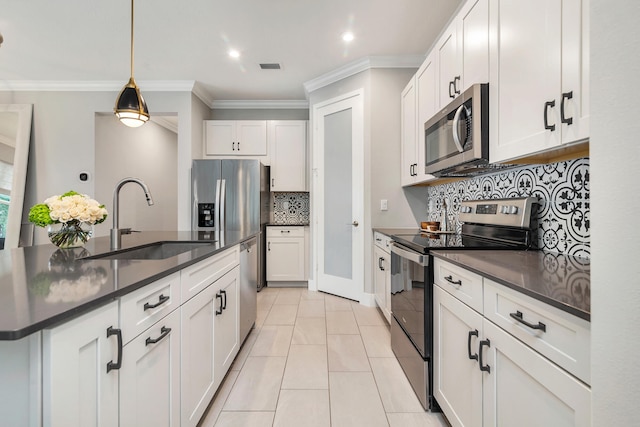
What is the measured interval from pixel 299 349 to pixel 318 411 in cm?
74

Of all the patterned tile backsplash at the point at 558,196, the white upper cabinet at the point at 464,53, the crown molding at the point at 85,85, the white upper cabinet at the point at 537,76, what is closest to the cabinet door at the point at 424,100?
the white upper cabinet at the point at 464,53

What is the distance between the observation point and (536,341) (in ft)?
2.82

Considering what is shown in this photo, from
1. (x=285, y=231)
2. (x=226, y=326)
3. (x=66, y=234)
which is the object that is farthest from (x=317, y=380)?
(x=285, y=231)

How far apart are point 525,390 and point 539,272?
0.39 metres

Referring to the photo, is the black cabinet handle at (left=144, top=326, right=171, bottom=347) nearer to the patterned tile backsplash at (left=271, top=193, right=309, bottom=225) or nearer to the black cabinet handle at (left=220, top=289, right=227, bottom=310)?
the black cabinet handle at (left=220, top=289, right=227, bottom=310)

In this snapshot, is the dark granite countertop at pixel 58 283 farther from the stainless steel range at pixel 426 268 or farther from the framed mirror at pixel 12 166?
the framed mirror at pixel 12 166

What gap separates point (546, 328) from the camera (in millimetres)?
821

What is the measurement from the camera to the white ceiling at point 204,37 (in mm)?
2578

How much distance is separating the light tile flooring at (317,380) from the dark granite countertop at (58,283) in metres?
0.93

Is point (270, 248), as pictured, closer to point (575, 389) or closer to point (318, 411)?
point (318, 411)

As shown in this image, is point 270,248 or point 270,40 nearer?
point 270,40

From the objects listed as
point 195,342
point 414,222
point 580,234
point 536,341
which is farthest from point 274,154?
point 536,341

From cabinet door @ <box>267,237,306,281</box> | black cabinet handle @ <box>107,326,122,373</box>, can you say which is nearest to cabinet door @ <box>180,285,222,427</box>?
black cabinet handle @ <box>107,326,122,373</box>

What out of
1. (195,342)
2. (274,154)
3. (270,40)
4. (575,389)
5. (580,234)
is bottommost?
(195,342)
